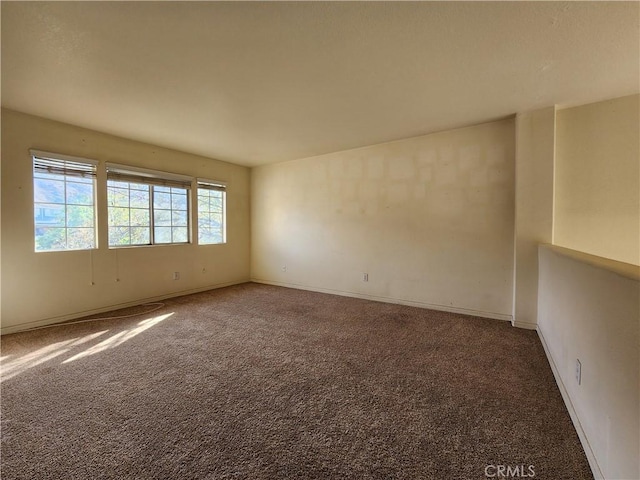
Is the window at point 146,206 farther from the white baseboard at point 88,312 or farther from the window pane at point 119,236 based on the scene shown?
the white baseboard at point 88,312

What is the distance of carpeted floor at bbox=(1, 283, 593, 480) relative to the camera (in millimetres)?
1422

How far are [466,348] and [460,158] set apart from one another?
244 centimetres

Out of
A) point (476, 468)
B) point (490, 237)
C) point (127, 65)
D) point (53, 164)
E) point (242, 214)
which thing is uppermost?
point (127, 65)

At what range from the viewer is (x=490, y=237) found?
3678 millimetres

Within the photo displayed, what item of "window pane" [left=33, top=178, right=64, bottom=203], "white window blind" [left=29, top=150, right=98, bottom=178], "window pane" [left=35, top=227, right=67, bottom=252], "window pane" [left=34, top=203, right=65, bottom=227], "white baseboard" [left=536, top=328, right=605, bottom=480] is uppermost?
"white window blind" [left=29, top=150, right=98, bottom=178]

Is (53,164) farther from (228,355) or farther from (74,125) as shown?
(228,355)

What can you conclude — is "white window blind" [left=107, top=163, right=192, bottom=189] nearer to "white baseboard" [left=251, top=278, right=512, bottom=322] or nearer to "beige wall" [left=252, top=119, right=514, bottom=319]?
"beige wall" [left=252, top=119, right=514, bottom=319]

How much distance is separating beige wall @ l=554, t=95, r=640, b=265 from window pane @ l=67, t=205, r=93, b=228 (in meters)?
5.73

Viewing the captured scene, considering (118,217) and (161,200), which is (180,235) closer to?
(161,200)

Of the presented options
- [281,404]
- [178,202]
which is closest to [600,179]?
[281,404]

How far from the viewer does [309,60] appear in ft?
7.27

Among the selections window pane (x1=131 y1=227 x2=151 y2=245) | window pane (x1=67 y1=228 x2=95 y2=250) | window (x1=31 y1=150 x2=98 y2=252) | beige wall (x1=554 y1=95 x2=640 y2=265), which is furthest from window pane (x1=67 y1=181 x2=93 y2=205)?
beige wall (x1=554 y1=95 x2=640 y2=265)

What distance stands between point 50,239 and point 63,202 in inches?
18.6

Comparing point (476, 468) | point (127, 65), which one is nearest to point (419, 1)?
point (127, 65)
